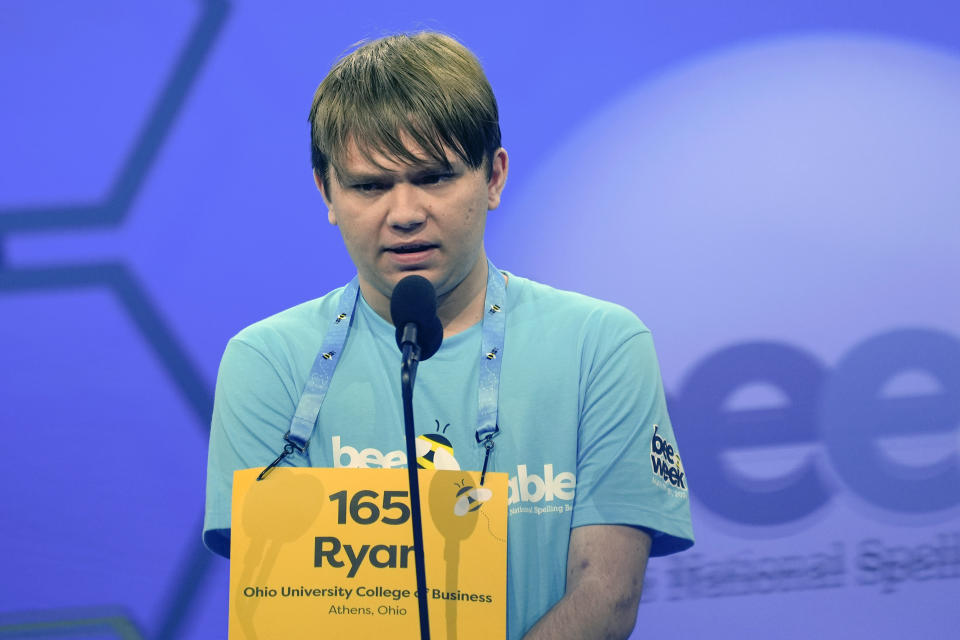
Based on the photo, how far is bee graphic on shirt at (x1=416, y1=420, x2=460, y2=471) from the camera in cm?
147

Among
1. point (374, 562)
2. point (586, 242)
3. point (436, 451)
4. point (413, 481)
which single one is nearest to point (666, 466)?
point (436, 451)

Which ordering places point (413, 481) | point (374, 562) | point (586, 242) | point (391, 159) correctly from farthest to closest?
point (586, 242) < point (391, 159) < point (374, 562) < point (413, 481)

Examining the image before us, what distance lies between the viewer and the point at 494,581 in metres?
1.34

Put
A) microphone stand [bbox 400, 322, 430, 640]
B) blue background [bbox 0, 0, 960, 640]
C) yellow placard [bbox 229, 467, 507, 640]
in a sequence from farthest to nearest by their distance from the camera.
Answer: blue background [bbox 0, 0, 960, 640], yellow placard [bbox 229, 467, 507, 640], microphone stand [bbox 400, 322, 430, 640]

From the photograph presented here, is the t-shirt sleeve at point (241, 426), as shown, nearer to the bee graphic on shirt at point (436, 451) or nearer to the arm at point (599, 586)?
the bee graphic on shirt at point (436, 451)

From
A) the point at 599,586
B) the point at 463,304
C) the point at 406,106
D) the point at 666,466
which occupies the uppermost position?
the point at 406,106

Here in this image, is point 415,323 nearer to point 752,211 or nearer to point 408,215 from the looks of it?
point 408,215

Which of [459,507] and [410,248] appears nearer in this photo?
[459,507]

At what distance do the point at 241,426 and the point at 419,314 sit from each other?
1.60 feet

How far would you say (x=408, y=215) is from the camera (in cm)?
145

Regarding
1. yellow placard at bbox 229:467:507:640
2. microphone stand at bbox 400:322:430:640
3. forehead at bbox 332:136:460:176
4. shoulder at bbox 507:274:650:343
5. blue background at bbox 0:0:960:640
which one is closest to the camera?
microphone stand at bbox 400:322:430:640

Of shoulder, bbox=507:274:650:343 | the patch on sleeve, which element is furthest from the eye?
the patch on sleeve

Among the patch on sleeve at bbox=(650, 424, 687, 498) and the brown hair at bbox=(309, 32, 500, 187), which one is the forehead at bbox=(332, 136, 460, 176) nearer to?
the brown hair at bbox=(309, 32, 500, 187)

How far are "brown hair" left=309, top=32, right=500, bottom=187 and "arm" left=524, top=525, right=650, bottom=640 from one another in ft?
1.83
